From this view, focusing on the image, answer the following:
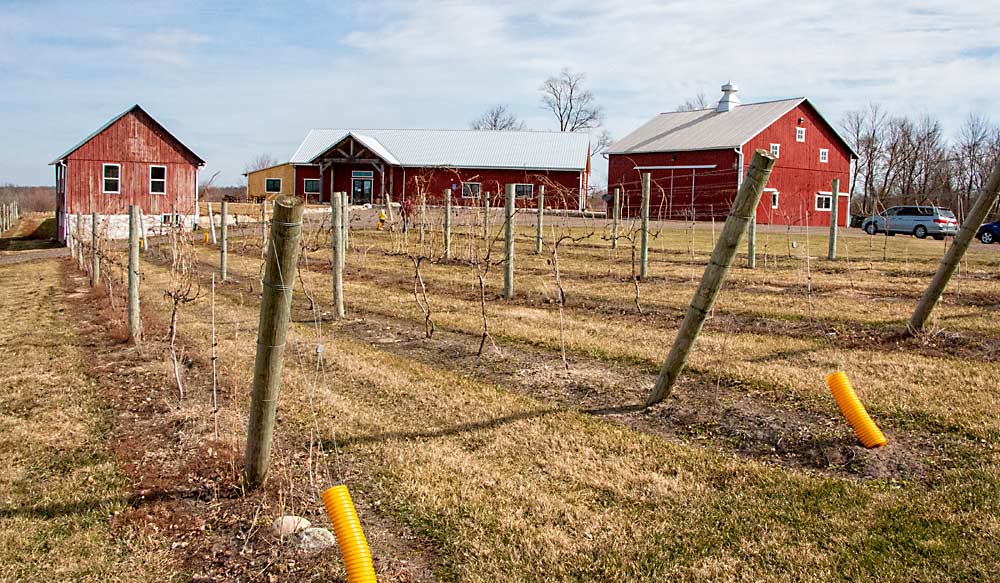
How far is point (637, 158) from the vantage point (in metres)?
42.6

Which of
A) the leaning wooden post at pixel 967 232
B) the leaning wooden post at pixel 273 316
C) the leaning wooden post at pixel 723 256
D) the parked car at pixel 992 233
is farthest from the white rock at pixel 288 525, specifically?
the parked car at pixel 992 233

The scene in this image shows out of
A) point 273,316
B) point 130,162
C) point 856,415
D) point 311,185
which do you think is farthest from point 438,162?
point 273,316

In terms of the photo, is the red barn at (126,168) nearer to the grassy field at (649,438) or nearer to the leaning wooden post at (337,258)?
the leaning wooden post at (337,258)

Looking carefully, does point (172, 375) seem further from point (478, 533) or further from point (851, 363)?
point (851, 363)

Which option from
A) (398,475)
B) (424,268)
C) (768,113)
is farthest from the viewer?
(768,113)

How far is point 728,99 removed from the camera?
43.6 m

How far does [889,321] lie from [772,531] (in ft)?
20.9

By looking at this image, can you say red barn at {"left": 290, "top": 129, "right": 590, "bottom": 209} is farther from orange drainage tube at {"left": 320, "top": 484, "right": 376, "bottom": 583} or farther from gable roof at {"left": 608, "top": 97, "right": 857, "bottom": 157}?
orange drainage tube at {"left": 320, "top": 484, "right": 376, "bottom": 583}

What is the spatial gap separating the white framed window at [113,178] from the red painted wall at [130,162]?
0.38 feet

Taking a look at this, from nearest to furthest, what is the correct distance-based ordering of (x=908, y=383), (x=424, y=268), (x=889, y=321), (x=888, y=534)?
(x=888, y=534) → (x=908, y=383) → (x=889, y=321) → (x=424, y=268)

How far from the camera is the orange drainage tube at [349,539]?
11.0 ft

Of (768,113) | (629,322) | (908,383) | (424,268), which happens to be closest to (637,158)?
(768,113)

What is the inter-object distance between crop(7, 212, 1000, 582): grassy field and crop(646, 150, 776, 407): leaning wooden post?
17.8 inches

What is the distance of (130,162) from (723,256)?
105 feet
